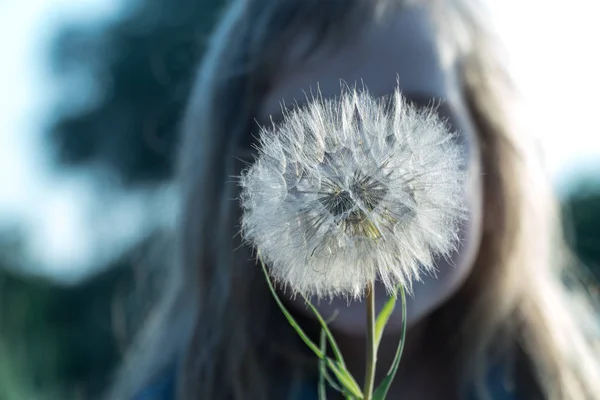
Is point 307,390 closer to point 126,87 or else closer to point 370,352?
point 370,352

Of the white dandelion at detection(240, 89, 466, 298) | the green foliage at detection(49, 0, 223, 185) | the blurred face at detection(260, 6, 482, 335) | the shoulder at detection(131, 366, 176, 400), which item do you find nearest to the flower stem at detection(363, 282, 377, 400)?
the white dandelion at detection(240, 89, 466, 298)

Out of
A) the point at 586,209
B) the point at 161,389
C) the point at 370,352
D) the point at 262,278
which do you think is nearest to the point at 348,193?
the point at 370,352

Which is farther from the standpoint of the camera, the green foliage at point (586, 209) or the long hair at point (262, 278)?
the green foliage at point (586, 209)

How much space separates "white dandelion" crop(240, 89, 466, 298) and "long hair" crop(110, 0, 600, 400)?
56 cm

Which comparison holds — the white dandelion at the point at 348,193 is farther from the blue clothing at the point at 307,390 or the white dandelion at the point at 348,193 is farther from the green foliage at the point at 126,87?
the green foliage at the point at 126,87

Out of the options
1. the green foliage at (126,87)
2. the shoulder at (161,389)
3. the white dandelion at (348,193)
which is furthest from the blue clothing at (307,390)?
the green foliage at (126,87)

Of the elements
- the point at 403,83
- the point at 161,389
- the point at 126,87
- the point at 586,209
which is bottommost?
the point at 586,209

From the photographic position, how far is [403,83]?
906 mm

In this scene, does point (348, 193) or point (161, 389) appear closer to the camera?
point (348, 193)

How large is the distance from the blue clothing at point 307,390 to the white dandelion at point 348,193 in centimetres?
71

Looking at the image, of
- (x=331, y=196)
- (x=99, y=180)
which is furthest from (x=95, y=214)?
(x=331, y=196)

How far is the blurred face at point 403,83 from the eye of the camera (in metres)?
0.91

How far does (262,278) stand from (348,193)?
2.24 ft

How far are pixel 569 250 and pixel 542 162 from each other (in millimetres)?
440
